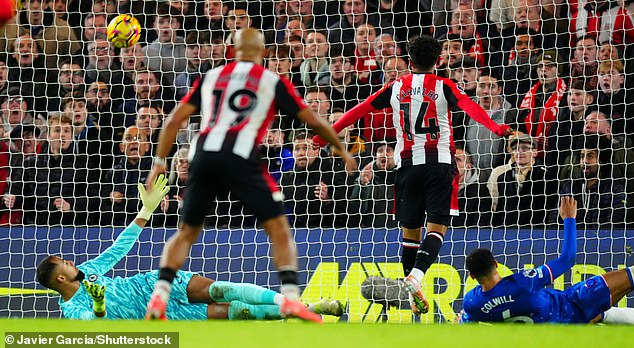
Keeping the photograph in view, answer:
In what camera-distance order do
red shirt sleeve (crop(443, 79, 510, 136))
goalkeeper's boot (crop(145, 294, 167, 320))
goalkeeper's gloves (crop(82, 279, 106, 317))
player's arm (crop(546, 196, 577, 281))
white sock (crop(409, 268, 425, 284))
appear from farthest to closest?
1. white sock (crop(409, 268, 425, 284))
2. player's arm (crop(546, 196, 577, 281))
3. red shirt sleeve (crop(443, 79, 510, 136))
4. goalkeeper's gloves (crop(82, 279, 106, 317))
5. goalkeeper's boot (crop(145, 294, 167, 320))

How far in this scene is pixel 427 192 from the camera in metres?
7.48

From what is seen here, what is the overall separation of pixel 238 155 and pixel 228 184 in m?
0.18

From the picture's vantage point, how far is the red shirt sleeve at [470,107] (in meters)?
6.79

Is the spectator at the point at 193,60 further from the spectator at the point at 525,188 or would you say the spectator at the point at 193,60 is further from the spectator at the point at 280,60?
the spectator at the point at 525,188

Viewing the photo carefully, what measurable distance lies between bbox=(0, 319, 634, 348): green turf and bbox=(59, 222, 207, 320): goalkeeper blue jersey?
292 cm

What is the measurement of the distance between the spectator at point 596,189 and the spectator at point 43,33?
17.1ft

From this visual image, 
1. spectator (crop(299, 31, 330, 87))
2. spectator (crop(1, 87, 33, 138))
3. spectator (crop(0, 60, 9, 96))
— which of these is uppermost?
spectator (crop(299, 31, 330, 87))

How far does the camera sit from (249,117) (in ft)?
18.0

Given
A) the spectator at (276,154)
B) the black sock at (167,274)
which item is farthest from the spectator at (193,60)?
the black sock at (167,274)

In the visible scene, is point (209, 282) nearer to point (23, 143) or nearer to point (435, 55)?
point (435, 55)

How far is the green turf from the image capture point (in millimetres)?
4500

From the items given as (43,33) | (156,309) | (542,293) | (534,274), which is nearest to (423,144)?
(534,274)

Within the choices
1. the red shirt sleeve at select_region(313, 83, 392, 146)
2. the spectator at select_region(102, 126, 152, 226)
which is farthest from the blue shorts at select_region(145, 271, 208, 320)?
the spectator at select_region(102, 126, 152, 226)

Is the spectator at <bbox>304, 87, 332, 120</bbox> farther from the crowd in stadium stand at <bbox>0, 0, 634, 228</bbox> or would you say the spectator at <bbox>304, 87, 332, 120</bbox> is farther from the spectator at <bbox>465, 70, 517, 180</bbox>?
the spectator at <bbox>465, 70, 517, 180</bbox>
